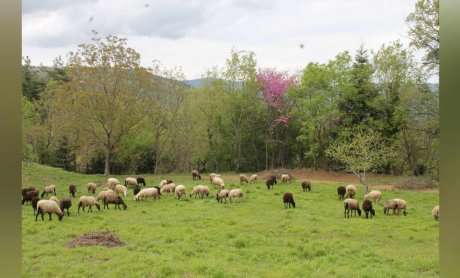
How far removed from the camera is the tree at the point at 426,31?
1024 inches

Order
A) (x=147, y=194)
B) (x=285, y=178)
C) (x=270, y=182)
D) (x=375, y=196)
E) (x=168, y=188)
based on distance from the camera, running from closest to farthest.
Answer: (x=375, y=196) < (x=147, y=194) < (x=168, y=188) < (x=270, y=182) < (x=285, y=178)

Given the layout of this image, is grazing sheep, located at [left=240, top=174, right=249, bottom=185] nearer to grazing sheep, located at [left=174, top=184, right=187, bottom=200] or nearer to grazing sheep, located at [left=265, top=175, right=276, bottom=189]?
grazing sheep, located at [left=265, top=175, right=276, bottom=189]

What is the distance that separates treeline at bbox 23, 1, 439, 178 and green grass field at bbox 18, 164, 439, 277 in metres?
14.2

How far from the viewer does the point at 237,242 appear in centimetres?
1238

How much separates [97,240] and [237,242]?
4.36m

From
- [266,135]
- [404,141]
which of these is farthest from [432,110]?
[266,135]

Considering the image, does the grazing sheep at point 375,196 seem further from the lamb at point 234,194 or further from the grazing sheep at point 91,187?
the grazing sheep at point 91,187

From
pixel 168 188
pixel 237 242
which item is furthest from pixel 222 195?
pixel 237 242

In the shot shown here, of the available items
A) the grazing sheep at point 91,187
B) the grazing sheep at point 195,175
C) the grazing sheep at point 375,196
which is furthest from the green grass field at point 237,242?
the grazing sheep at point 195,175

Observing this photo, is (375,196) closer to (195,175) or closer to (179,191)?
(179,191)

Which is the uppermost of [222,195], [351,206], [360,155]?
[360,155]

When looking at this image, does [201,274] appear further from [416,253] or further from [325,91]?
[325,91]
